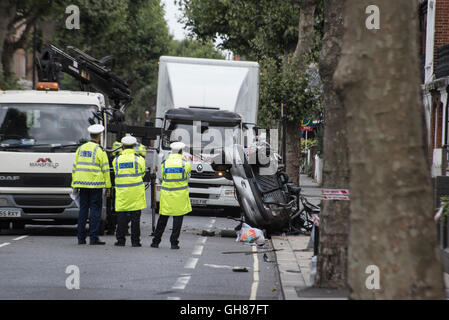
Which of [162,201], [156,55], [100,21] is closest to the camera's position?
Answer: [162,201]

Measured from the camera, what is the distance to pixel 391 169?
5719 mm

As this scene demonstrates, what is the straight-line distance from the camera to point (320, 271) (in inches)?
378

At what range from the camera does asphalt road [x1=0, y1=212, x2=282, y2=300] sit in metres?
9.13

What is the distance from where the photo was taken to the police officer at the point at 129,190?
13.7 meters

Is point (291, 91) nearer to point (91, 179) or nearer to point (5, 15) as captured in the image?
point (5, 15)

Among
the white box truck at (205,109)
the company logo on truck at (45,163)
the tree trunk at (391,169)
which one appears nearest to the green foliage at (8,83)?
the white box truck at (205,109)

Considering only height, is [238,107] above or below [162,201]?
above

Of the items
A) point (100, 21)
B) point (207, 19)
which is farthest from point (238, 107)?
point (207, 19)

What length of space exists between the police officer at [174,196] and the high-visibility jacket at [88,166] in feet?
3.31

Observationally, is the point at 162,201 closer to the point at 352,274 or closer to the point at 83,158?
the point at 83,158

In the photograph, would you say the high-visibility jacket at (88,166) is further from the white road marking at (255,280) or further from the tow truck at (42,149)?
the white road marking at (255,280)

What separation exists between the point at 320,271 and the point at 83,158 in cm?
543

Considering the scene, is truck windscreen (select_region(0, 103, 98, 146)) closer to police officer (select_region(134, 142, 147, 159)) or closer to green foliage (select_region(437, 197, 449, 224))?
police officer (select_region(134, 142, 147, 159))

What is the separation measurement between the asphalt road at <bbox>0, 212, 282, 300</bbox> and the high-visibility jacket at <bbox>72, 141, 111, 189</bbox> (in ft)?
3.11
